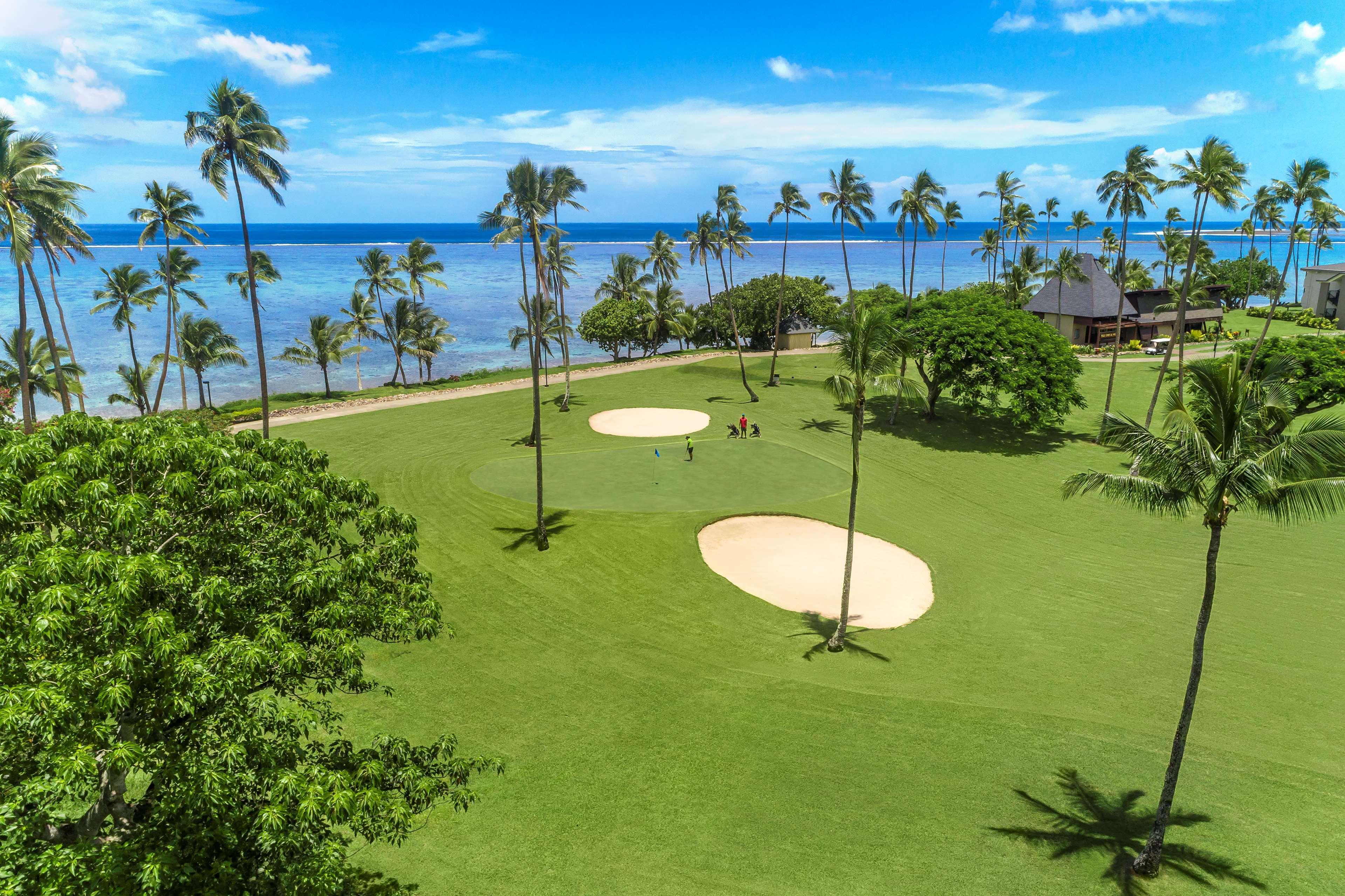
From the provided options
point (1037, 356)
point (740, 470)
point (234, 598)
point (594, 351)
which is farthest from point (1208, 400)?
point (594, 351)

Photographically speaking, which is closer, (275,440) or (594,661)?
(275,440)

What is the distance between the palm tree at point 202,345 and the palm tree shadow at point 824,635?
168 feet

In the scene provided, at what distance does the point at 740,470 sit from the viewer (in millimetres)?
44688

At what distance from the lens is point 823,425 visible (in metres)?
56.4

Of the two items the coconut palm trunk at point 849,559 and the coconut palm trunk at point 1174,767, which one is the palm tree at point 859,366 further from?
the coconut palm trunk at point 1174,767

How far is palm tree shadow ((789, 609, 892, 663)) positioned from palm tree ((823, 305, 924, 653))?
331 millimetres

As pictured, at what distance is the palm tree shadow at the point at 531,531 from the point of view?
3403cm

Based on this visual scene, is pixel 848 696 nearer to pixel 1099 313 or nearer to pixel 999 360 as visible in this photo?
pixel 999 360

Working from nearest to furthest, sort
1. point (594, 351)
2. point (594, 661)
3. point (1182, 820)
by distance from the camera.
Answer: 1. point (1182, 820)
2. point (594, 661)
3. point (594, 351)

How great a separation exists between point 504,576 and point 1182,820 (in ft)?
80.1

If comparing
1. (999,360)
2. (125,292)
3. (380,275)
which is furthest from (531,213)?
Result: (380,275)

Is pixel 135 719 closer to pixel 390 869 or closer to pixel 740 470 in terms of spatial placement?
pixel 390 869

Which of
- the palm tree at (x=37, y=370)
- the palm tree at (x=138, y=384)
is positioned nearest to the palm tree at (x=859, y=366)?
the palm tree at (x=37, y=370)

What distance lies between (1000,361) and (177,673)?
174 ft
